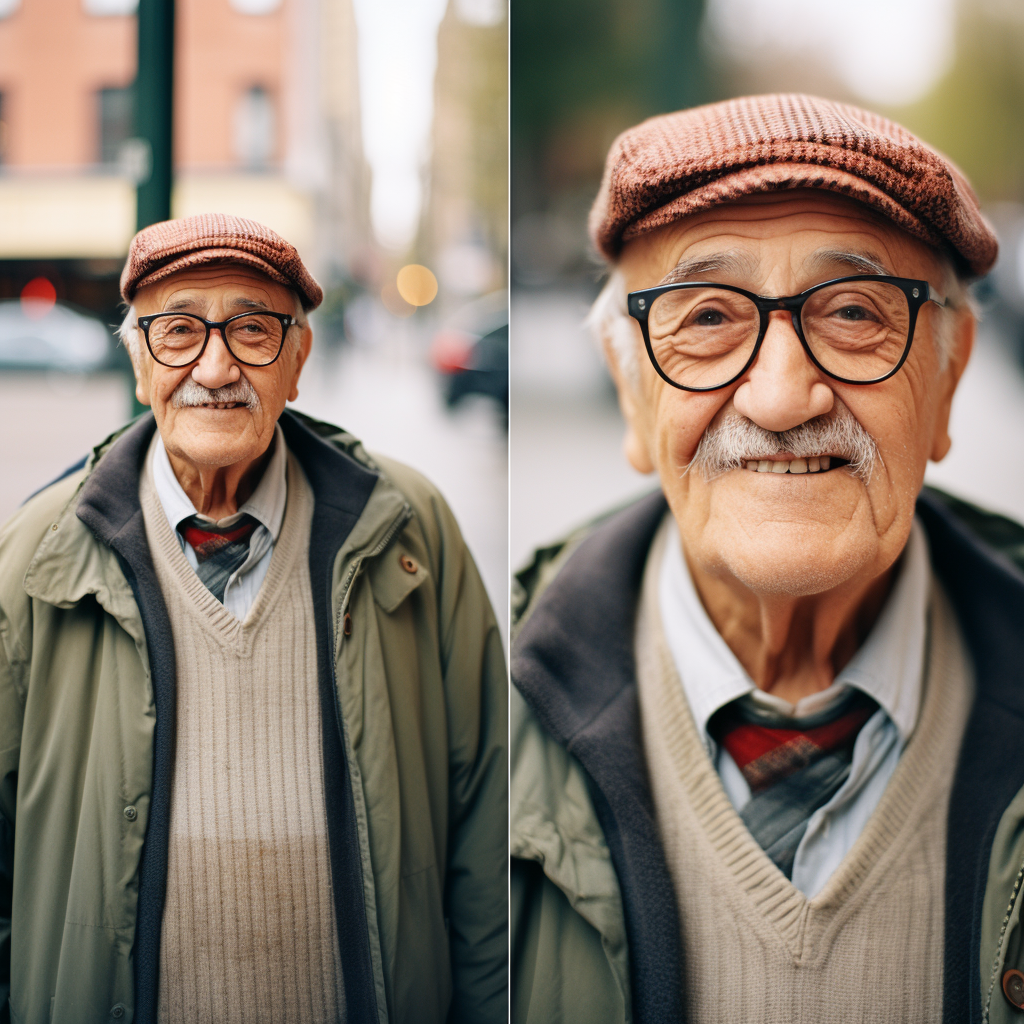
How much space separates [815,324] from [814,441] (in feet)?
0.58

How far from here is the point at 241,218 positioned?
4.75 feet

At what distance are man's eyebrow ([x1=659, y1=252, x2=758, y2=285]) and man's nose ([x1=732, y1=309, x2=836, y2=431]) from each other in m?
0.08

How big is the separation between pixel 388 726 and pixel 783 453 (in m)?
0.81

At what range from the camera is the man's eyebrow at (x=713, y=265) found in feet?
4.23

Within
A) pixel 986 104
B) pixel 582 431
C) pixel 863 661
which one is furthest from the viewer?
pixel 582 431

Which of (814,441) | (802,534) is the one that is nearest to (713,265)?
(814,441)

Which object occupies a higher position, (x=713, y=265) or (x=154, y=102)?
(x=154, y=102)

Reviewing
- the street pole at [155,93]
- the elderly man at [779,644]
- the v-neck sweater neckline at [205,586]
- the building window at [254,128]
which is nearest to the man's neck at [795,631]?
the elderly man at [779,644]

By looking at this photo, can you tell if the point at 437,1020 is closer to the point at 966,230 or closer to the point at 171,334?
the point at 171,334

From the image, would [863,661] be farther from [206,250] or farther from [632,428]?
[206,250]

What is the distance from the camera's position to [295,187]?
1586mm

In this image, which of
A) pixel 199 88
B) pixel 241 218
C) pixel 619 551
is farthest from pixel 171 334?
pixel 619 551

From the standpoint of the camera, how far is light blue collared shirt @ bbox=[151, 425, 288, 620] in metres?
1.45

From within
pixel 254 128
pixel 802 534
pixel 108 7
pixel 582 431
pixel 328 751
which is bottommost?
pixel 328 751
